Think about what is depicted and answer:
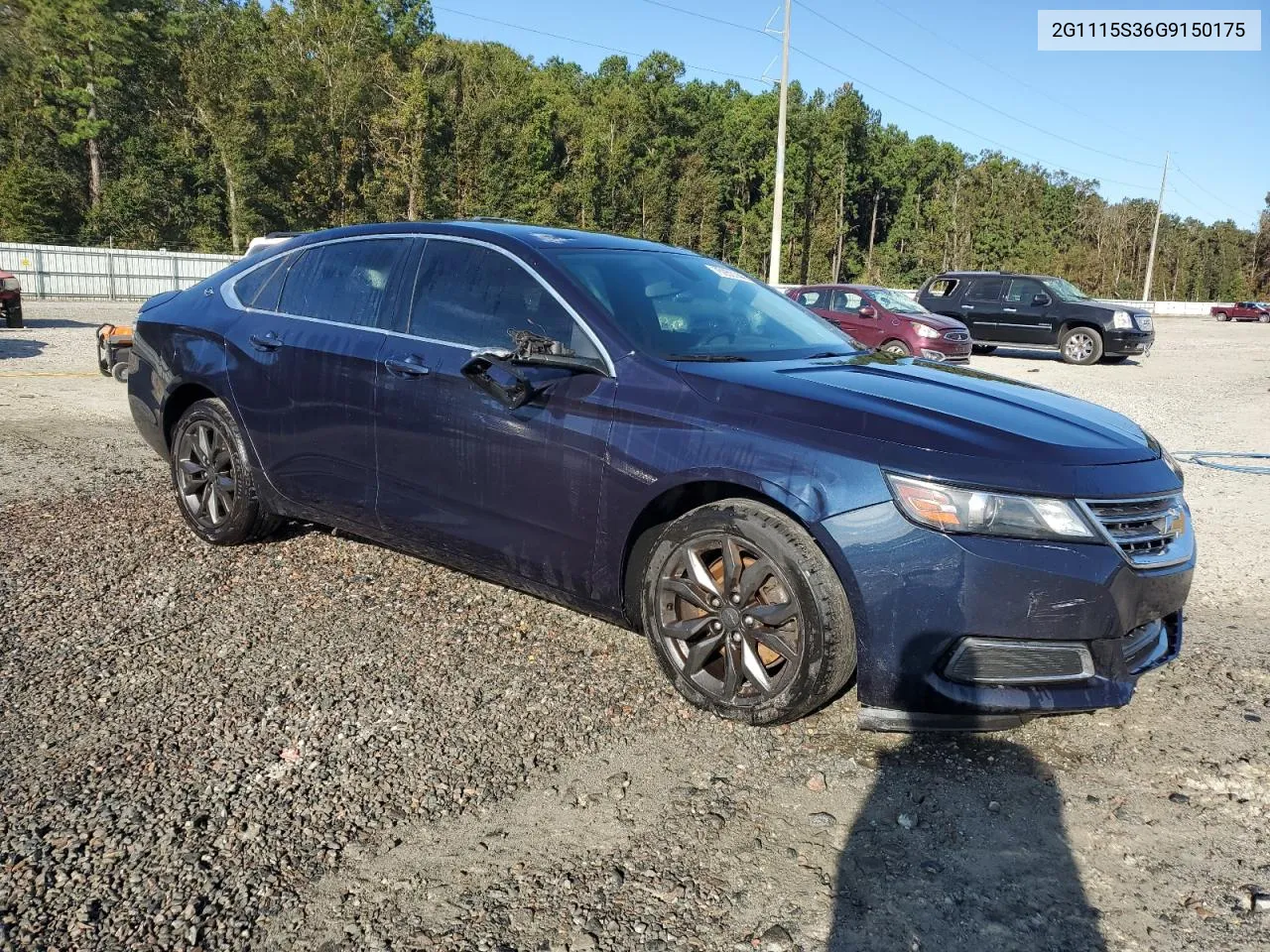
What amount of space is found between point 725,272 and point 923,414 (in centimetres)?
174

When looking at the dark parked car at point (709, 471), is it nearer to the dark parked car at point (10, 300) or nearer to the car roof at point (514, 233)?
the car roof at point (514, 233)

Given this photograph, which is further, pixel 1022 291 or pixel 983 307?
pixel 983 307

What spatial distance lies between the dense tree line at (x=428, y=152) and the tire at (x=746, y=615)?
168 ft

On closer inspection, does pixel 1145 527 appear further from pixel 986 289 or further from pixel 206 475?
pixel 986 289

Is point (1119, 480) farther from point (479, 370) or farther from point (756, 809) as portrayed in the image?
point (479, 370)

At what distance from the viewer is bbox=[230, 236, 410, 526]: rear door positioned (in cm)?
419

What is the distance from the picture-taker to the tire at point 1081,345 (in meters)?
20.4

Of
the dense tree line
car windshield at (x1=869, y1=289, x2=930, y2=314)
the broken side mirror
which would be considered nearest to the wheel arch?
the broken side mirror

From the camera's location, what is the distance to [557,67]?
9775cm

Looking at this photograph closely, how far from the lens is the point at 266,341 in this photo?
15.1 ft

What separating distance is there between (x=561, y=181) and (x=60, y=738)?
64979mm

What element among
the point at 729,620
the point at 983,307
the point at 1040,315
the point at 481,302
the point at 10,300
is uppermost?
the point at 983,307

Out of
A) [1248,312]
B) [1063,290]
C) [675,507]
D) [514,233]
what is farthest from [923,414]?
[1248,312]

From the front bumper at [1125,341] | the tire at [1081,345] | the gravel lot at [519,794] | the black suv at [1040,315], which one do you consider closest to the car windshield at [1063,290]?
the black suv at [1040,315]
